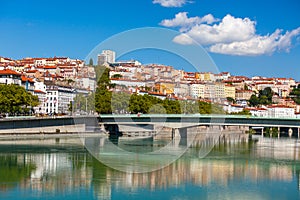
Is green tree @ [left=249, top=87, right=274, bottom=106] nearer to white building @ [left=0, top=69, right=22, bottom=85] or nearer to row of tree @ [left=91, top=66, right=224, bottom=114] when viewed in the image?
row of tree @ [left=91, top=66, right=224, bottom=114]

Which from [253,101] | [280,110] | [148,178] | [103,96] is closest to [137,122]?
[103,96]

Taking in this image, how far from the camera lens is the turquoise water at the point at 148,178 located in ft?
41.6

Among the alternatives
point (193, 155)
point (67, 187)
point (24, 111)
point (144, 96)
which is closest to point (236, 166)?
point (193, 155)

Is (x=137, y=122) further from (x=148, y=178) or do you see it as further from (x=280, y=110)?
(x=280, y=110)

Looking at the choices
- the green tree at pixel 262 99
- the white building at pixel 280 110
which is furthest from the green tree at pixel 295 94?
the white building at pixel 280 110

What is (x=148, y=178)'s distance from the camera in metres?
14.9

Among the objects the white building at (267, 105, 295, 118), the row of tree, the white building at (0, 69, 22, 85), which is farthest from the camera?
the white building at (267, 105, 295, 118)

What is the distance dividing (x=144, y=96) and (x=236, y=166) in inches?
668

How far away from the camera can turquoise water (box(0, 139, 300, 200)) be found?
12688 millimetres

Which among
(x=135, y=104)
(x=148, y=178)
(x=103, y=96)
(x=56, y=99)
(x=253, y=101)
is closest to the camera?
(x=148, y=178)

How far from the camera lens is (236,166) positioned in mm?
17953

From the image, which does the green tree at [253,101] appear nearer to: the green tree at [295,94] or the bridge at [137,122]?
the green tree at [295,94]

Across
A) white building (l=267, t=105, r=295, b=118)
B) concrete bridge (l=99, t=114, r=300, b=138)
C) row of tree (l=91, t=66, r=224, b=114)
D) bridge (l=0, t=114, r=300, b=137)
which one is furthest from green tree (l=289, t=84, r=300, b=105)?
bridge (l=0, t=114, r=300, b=137)

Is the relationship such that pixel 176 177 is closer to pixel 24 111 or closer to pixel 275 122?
pixel 275 122
